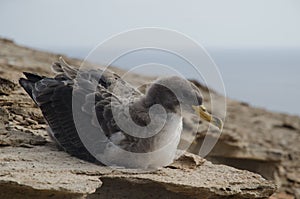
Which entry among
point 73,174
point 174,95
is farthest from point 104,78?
point 73,174

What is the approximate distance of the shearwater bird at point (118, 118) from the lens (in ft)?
15.3

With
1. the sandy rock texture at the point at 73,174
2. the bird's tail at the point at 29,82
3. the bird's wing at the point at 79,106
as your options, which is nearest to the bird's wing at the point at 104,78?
the bird's wing at the point at 79,106

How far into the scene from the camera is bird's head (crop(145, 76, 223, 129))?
15.9 feet

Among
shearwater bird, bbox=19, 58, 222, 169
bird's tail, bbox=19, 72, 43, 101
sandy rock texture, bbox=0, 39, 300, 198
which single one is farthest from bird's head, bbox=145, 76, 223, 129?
bird's tail, bbox=19, 72, 43, 101

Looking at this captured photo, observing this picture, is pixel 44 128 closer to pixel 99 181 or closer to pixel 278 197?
pixel 99 181

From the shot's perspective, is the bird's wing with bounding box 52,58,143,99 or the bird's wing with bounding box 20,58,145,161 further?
the bird's wing with bounding box 52,58,143,99

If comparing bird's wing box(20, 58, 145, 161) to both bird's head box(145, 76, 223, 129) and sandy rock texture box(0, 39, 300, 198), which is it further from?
bird's head box(145, 76, 223, 129)

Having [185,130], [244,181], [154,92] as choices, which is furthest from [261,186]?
[185,130]

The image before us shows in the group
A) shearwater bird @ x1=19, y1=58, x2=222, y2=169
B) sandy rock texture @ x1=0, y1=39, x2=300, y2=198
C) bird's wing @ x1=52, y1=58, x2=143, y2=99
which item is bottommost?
sandy rock texture @ x1=0, y1=39, x2=300, y2=198

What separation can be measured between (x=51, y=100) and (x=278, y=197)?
3.56 metres

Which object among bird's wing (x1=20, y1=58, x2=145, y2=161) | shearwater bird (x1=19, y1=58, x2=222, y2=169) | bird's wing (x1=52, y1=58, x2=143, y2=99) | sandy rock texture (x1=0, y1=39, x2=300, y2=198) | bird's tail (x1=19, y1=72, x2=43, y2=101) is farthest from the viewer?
bird's tail (x1=19, y1=72, x2=43, y2=101)

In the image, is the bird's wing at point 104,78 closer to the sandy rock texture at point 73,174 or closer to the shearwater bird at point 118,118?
the shearwater bird at point 118,118

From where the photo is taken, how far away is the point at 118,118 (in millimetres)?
4773

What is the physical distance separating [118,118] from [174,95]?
0.49 metres
